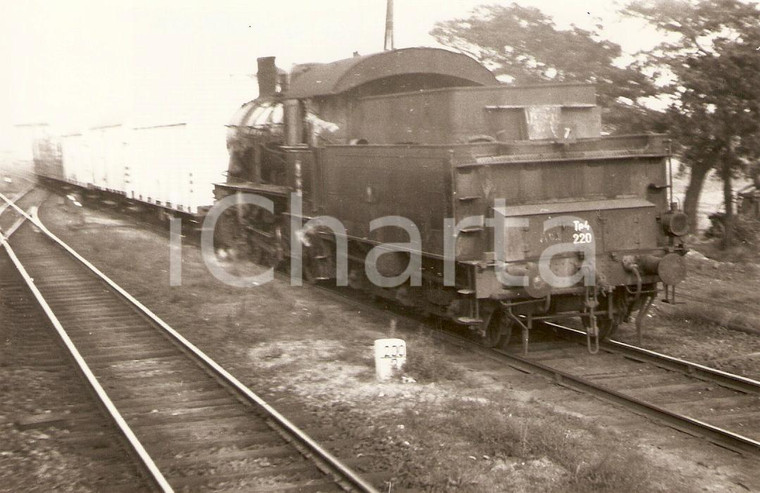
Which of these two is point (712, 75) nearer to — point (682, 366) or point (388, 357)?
point (682, 366)

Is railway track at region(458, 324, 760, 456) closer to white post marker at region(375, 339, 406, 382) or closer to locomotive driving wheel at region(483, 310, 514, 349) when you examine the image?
locomotive driving wheel at region(483, 310, 514, 349)

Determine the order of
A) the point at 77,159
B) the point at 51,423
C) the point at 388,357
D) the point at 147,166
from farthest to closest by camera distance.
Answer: the point at 77,159 < the point at 147,166 < the point at 388,357 < the point at 51,423

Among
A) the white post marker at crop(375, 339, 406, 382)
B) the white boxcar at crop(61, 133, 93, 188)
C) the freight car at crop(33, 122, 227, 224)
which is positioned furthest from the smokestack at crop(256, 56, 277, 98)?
the white boxcar at crop(61, 133, 93, 188)

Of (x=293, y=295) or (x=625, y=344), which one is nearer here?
(x=625, y=344)

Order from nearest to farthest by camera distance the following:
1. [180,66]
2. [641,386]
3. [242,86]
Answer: [641,386]
[242,86]
[180,66]

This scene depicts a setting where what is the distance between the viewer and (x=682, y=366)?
8.30 m

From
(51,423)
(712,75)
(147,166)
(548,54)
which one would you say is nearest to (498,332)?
(51,423)

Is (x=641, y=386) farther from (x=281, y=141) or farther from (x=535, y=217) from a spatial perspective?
(x=281, y=141)

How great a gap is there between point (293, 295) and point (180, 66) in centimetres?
1458

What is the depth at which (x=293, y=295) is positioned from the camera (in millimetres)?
12906

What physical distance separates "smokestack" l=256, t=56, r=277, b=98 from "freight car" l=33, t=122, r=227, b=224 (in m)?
2.31

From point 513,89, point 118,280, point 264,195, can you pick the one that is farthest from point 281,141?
point 513,89

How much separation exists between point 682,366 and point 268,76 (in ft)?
30.7

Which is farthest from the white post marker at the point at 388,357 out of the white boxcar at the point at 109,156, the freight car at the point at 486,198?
the white boxcar at the point at 109,156
